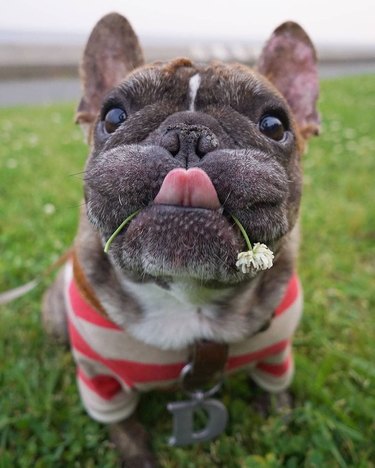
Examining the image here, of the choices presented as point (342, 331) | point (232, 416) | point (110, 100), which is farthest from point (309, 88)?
point (232, 416)

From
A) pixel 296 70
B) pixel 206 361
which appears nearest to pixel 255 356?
pixel 206 361

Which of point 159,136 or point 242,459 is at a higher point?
point 159,136

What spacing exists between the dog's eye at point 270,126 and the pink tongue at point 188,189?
48 cm

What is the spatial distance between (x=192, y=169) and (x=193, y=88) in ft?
Answer: 1.62


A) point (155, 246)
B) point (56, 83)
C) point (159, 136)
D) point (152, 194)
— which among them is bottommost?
point (56, 83)

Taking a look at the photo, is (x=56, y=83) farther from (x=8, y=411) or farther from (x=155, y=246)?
(x=155, y=246)

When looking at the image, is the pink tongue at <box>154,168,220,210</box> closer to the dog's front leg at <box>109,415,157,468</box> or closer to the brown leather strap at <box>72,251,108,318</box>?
the brown leather strap at <box>72,251,108,318</box>

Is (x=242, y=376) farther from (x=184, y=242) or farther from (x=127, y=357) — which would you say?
(x=184, y=242)

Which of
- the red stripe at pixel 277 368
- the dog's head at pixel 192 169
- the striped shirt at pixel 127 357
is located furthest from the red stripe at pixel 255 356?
the dog's head at pixel 192 169

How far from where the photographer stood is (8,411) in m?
2.16

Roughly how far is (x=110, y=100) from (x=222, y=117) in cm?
39

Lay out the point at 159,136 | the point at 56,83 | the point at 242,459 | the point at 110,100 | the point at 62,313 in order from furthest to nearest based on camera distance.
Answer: the point at 56,83 → the point at 62,313 → the point at 242,459 → the point at 110,100 → the point at 159,136

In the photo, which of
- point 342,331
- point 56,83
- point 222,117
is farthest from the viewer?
point 56,83

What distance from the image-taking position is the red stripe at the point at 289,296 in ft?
6.33
